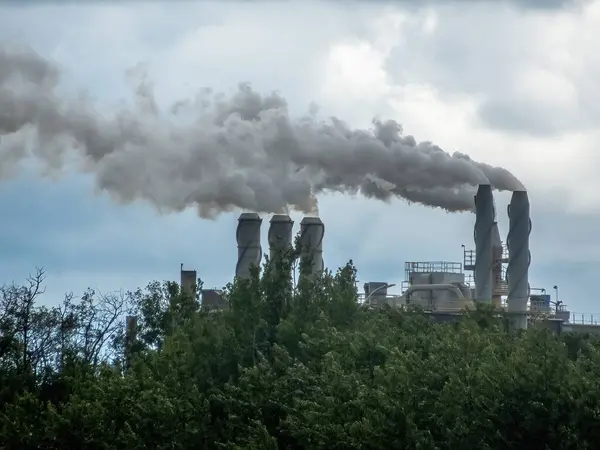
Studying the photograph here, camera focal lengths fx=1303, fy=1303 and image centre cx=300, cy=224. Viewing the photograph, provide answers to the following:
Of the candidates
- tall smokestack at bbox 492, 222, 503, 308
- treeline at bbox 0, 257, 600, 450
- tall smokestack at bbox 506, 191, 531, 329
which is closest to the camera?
treeline at bbox 0, 257, 600, 450

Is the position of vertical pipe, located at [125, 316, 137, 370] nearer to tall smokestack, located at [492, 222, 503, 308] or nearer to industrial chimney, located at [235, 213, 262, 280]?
industrial chimney, located at [235, 213, 262, 280]

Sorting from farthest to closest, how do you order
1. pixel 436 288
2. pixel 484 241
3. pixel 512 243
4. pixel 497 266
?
pixel 436 288 → pixel 497 266 → pixel 484 241 → pixel 512 243

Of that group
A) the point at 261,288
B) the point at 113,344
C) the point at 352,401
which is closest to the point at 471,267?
the point at 113,344

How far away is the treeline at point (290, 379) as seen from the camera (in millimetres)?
29656

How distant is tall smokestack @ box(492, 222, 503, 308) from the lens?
69750mm

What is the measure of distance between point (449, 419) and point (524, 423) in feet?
7.25

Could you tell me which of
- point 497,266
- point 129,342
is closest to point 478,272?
point 497,266

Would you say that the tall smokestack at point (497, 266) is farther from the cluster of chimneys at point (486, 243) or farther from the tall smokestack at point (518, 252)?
the tall smokestack at point (518, 252)

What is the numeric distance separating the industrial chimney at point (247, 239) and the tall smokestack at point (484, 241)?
1199 centimetres

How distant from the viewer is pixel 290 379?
36.7 metres

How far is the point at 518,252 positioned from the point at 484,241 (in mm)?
3095

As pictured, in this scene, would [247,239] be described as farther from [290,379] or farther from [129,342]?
[290,379]

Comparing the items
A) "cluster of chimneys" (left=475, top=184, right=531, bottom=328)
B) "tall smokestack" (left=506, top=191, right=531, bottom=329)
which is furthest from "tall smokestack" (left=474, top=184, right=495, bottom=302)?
"tall smokestack" (left=506, top=191, right=531, bottom=329)

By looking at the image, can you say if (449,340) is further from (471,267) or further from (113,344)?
(471,267)
